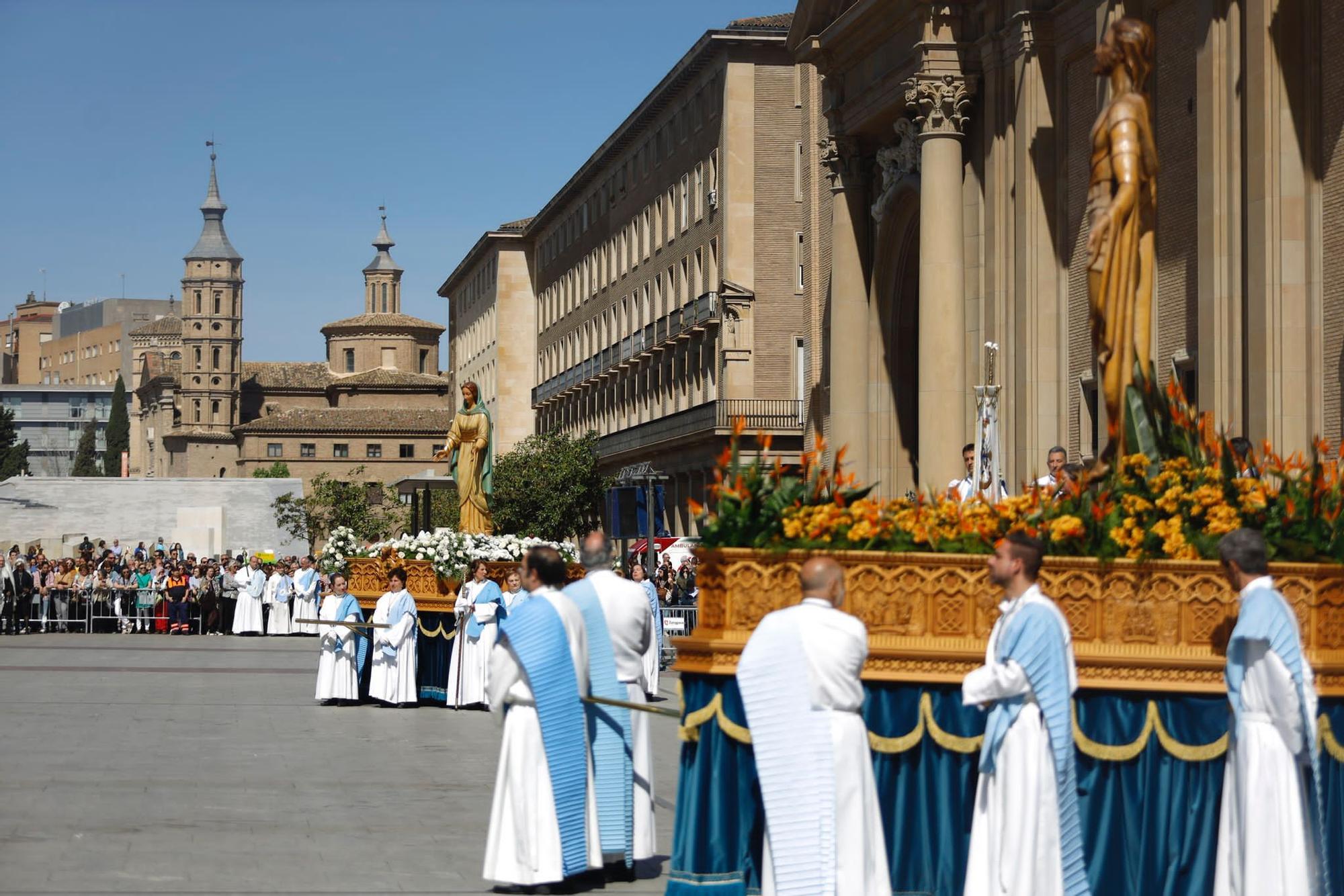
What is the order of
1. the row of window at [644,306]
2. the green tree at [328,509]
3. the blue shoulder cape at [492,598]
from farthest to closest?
the green tree at [328,509] → the row of window at [644,306] → the blue shoulder cape at [492,598]

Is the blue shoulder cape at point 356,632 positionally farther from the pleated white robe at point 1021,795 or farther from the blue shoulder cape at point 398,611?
the pleated white robe at point 1021,795

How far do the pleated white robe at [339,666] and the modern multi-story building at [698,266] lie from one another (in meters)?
27.6

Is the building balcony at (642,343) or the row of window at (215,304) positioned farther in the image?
the row of window at (215,304)

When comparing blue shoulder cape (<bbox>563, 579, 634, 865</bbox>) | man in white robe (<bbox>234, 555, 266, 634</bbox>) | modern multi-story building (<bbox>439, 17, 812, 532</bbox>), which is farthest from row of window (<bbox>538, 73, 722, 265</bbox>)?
blue shoulder cape (<bbox>563, 579, 634, 865</bbox>)

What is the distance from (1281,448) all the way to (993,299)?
10.2 meters

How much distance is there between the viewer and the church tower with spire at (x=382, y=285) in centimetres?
19262

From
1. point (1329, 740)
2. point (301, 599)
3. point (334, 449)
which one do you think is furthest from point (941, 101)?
point (334, 449)

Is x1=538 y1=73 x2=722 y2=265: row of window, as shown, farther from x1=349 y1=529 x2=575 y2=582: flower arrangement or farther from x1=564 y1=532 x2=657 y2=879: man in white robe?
x1=564 y1=532 x2=657 y2=879: man in white robe

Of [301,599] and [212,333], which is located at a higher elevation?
[212,333]

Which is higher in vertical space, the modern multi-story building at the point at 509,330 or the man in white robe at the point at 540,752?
the modern multi-story building at the point at 509,330

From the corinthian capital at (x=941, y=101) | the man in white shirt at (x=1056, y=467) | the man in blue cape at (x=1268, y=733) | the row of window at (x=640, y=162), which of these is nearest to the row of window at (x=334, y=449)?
the row of window at (x=640, y=162)

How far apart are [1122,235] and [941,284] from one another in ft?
63.4

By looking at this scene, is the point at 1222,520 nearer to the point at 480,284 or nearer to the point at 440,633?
the point at 440,633

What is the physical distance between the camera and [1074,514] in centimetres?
1106
